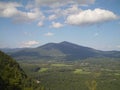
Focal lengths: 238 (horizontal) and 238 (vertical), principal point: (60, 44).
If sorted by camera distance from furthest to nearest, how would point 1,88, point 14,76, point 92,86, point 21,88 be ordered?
point 14,76 < point 21,88 < point 1,88 < point 92,86

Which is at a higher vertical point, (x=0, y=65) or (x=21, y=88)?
(x=0, y=65)

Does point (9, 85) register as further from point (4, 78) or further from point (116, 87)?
point (116, 87)

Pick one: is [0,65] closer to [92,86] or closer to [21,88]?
[21,88]

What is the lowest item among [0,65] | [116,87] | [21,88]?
[116,87]

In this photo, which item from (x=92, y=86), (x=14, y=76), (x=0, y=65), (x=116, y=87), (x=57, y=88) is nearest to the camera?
(x=92, y=86)

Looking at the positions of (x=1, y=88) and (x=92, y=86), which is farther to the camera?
(x=1, y=88)

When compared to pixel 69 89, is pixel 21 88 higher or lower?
higher

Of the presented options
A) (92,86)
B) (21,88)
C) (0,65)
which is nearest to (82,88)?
(0,65)

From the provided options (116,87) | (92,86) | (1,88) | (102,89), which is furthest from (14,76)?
(116,87)

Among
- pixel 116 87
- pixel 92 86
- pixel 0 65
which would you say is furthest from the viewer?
pixel 116 87
